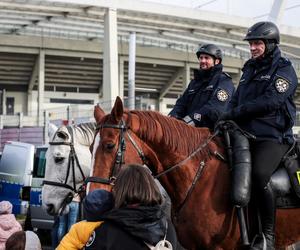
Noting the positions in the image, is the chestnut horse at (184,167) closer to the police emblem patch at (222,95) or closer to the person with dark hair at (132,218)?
the police emblem patch at (222,95)

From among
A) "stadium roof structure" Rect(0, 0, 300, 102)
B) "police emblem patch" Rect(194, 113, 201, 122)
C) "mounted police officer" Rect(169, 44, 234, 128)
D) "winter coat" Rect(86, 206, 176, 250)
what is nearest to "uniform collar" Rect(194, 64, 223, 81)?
"mounted police officer" Rect(169, 44, 234, 128)

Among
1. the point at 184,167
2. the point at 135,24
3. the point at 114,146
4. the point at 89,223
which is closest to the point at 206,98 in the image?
the point at 184,167

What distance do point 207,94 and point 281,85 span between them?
53.8 inches

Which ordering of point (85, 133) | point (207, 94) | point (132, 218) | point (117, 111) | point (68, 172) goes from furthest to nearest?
point (85, 133) < point (68, 172) < point (207, 94) < point (117, 111) < point (132, 218)

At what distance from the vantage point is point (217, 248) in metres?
5.07

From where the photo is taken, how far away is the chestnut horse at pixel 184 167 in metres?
4.96

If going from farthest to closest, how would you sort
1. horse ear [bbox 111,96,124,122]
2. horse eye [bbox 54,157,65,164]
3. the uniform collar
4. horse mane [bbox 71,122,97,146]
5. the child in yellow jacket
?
horse mane [bbox 71,122,97,146]
horse eye [bbox 54,157,65,164]
the uniform collar
horse ear [bbox 111,96,124,122]
the child in yellow jacket

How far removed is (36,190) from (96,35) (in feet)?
86.7

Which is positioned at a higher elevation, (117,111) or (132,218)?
(117,111)

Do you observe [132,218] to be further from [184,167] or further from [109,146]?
[184,167]

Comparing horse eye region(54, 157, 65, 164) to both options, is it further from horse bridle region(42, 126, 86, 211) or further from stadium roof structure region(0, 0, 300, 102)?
stadium roof structure region(0, 0, 300, 102)

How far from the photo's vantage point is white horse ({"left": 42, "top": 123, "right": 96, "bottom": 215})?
7.30 meters

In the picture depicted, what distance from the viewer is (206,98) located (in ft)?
21.5

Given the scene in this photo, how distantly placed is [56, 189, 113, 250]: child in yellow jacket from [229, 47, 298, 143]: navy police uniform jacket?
7.92 ft
